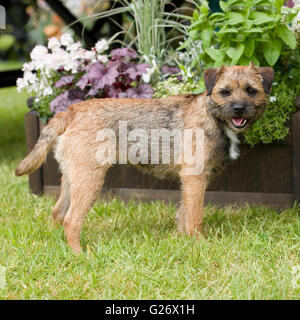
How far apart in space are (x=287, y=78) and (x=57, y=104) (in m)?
1.98

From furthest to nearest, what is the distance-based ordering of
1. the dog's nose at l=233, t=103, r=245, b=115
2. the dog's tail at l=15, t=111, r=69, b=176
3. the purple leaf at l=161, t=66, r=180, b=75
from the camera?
the purple leaf at l=161, t=66, r=180, b=75
the dog's tail at l=15, t=111, r=69, b=176
the dog's nose at l=233, t=103, r=245, b=115

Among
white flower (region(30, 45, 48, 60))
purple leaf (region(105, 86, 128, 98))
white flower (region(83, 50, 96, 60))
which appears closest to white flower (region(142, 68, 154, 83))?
purple leaf (region(105, 86, 128, 98))

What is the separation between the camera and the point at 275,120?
13.4 ft

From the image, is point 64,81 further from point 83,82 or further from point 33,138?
point 33,138

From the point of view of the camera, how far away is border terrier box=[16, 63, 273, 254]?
10.8 ft

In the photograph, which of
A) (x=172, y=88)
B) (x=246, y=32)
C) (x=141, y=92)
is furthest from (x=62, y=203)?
(x=246, y=32)

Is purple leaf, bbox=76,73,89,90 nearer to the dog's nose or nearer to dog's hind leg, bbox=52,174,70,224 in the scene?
dog's hind leg, bbox=52,174,70,224

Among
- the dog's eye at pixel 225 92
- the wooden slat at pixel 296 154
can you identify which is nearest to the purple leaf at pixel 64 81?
the dog's eye at pixel 225 92

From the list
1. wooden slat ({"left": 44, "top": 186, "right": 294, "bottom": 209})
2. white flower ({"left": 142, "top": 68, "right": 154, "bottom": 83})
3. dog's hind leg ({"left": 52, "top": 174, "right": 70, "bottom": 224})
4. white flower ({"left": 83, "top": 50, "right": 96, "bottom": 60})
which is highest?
white flower ({"left": 83, "top": 50, "right": 96, "bottom": 60})

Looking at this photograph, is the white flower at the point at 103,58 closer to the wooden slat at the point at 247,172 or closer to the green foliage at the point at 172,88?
the green foliage at the point at 172,88

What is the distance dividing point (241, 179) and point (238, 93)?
1.24 meters

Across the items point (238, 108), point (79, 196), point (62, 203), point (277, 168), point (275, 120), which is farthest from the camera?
point (277, 168)

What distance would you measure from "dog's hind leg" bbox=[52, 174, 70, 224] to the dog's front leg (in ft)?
2.82

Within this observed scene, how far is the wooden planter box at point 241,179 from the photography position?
4184 mm
